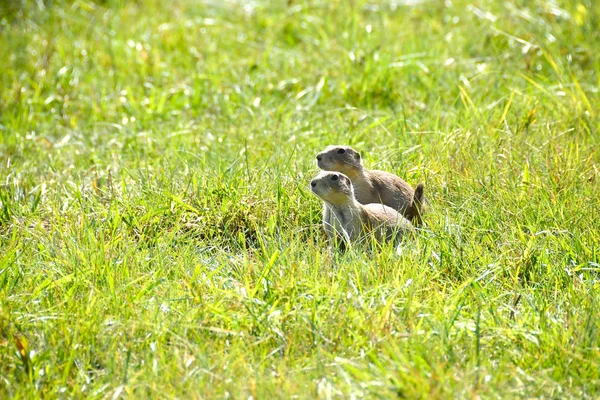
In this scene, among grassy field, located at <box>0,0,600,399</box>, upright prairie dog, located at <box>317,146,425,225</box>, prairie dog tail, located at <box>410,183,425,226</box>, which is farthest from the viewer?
upright prairie dog, located at <box>317,146,425,225</box>

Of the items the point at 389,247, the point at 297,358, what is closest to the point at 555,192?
the point at 389,247

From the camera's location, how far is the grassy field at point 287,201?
3.44m

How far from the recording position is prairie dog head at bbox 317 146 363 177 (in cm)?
513

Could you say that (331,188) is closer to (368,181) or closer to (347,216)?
(347,216)

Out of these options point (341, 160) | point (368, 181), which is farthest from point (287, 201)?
point (368, 181)

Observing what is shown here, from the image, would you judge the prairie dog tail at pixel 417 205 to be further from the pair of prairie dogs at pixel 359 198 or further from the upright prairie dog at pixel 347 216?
the upright prairie dog at pixel 347 216

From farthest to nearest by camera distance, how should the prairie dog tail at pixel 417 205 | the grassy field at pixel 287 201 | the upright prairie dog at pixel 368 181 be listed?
the upright prairie dog at pixel 368 181
the prairie dog tail at pixel 417 205
the grassy field at pixel 287 201

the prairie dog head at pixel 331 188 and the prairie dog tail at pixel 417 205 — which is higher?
the prairie dog head at pixel 331 188

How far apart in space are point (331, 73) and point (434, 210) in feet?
8.23

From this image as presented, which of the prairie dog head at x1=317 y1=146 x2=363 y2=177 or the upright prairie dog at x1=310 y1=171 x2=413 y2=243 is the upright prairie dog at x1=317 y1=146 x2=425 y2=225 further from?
the upright prairie dog at x1=310 y1=171 x2=413 y2=243

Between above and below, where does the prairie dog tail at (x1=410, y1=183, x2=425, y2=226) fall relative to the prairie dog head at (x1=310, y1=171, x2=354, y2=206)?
below

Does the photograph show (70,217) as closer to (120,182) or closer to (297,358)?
(120,182)

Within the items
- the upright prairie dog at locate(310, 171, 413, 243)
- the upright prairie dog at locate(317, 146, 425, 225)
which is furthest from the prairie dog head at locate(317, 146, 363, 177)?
the upright prairie dog at locate(310, 171, 413, 243)

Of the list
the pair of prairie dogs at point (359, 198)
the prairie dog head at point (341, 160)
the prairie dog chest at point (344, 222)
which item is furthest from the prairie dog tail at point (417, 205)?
the prairie dog head at point (341, 160)
